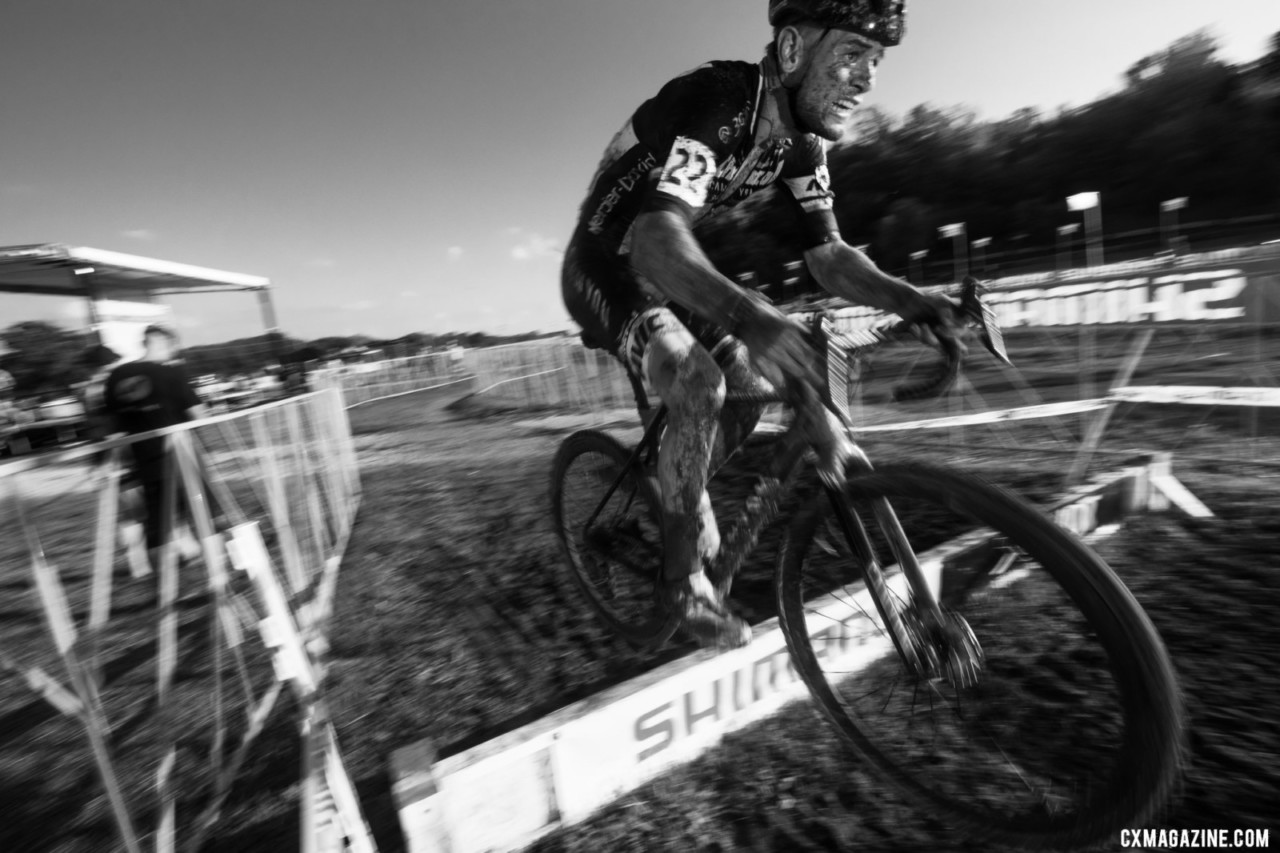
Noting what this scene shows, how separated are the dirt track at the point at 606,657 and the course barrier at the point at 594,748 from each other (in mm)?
93

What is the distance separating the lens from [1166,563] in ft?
9.73

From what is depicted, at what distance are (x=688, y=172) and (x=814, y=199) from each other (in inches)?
34.8

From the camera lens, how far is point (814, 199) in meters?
2.58

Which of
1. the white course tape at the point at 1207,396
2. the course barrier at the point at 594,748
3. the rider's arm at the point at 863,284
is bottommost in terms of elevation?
the course barrier at the point at 594,748

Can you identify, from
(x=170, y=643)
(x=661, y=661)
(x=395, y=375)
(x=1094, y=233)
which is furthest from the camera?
(x=1094, y=233)

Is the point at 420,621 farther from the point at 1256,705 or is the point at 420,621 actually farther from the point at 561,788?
the point at 1256,705

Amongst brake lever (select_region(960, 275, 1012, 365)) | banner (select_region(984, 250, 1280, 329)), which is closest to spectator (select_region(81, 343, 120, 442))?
brake lever (select_region(960, 275, 1012, 365))

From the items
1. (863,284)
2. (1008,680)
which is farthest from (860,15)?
(1008,680)

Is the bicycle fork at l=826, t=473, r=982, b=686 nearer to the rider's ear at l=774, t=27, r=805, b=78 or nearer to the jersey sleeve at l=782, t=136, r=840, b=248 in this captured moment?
the jersey sleeve at l=782, t=136, r=840, b=248

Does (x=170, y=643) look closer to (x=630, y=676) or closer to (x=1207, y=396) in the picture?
(x=630, y=676)

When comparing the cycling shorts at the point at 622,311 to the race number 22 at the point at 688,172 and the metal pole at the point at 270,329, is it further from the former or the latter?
the metal pole at the point at 270,329

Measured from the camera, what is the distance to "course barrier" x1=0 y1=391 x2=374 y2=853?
2121 mm

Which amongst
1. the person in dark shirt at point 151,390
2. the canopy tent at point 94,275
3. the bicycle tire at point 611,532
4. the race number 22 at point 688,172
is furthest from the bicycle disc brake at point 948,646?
the canopy tent at point 94,275

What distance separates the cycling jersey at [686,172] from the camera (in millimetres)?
1924
